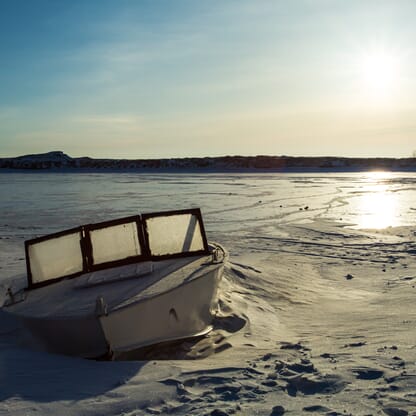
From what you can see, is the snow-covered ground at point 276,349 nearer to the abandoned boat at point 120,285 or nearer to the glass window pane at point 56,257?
the abandoned boat at point 120,285

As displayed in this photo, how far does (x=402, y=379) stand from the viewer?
13.6 feet

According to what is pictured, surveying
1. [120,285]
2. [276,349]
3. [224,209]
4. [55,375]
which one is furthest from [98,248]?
[224,209]

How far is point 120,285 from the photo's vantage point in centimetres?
574

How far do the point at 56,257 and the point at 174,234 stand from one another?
1.64 meters

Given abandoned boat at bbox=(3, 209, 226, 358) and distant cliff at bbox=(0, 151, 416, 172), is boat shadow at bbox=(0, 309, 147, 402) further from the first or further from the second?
distant cliff at bbox=(0, 151, 416, 172)

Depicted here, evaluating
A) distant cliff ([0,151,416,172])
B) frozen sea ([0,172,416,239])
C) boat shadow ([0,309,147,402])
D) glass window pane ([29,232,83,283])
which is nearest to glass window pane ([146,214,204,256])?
glass window pane ([29,232,83,283])

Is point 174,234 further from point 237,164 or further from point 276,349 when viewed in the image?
point 237,164

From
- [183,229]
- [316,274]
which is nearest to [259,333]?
[183,229]

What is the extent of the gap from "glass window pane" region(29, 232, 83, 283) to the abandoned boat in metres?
0.01

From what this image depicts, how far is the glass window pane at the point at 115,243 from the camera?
660 centimetres

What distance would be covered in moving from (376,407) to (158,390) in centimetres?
180

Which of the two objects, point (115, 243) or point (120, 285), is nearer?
point (120, 285)

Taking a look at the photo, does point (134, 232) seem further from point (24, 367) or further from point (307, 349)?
point (307, 349)

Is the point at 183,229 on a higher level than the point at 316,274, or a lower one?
higher
